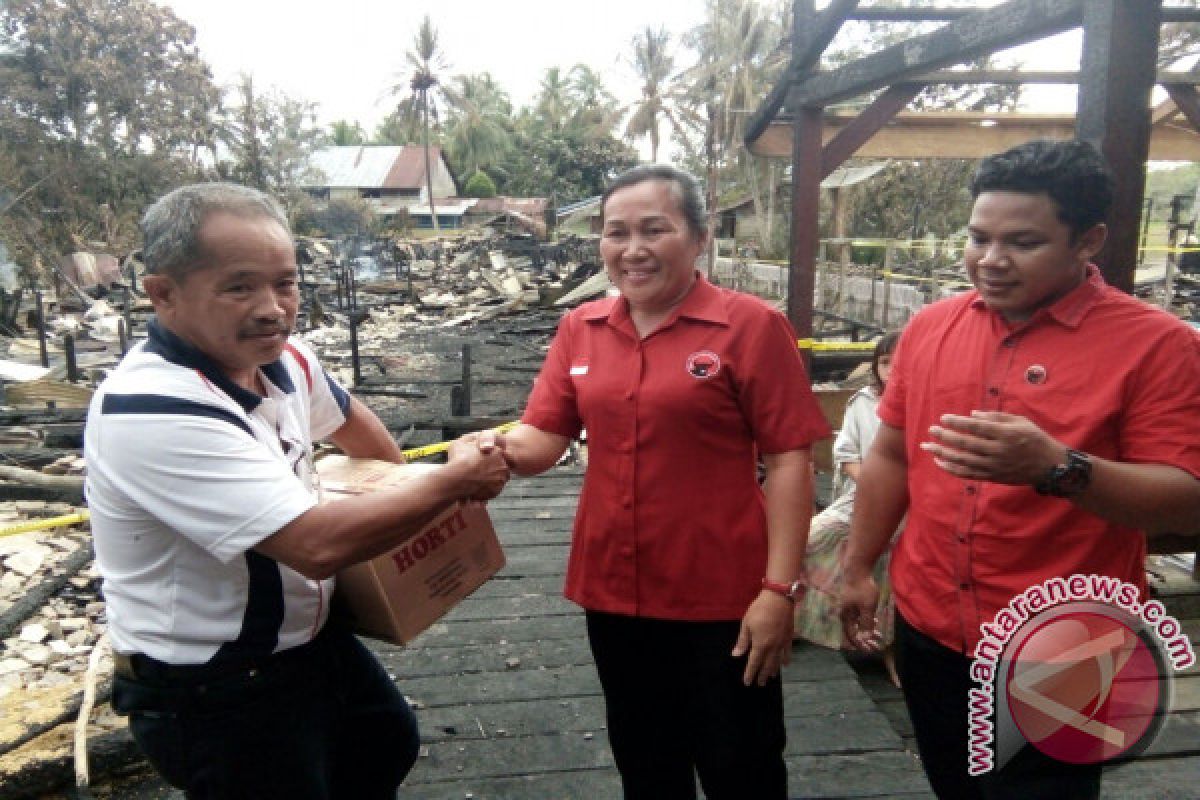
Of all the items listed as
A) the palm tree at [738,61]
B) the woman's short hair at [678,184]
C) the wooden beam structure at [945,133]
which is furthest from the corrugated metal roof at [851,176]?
the woman's short hair at [678,184]

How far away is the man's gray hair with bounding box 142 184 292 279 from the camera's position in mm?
1583

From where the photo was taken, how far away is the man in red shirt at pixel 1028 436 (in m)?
1.55

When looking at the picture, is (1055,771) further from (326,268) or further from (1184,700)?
(326,268)

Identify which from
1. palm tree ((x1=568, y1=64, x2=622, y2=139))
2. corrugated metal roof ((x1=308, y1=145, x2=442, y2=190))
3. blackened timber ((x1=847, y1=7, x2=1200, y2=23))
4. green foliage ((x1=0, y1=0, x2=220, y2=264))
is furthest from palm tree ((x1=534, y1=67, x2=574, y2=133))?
blackened timber ((x1=847, y1=7, x2=1200, y2=23))

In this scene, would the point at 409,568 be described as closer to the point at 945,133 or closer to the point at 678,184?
the point at 678,184

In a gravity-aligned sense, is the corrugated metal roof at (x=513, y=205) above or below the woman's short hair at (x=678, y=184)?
above

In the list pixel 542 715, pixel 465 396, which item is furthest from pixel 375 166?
pixel 542 715

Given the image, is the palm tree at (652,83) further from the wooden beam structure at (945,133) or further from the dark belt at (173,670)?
the dark belt at (173,670)

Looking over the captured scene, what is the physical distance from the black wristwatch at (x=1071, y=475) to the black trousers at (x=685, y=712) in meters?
0.81

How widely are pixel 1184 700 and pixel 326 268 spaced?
105ft

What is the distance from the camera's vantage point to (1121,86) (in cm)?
228

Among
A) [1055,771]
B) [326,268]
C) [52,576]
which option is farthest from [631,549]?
[326,268]

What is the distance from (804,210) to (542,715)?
3.67 meters

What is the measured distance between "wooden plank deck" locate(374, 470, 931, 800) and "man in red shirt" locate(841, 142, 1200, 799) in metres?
0.90
